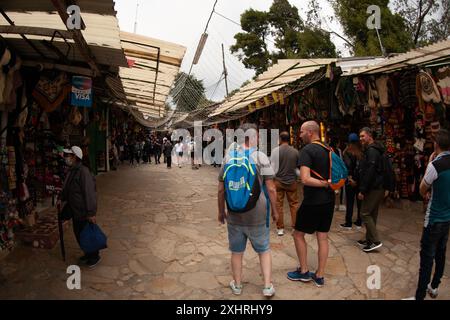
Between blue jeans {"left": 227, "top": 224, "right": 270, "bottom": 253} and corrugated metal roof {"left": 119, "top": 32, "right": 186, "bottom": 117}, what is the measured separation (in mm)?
4282

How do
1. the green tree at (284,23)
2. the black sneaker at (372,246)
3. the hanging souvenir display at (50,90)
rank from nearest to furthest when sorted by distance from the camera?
the black sneaker at (372,246) < the hanging souvenir display at (50,90) < the green tree at (284,23)

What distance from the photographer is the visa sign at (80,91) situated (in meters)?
5.89

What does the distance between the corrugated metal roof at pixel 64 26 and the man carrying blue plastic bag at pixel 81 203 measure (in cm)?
157

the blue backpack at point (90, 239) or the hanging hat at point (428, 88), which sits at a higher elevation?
the hanging hat at point (428, 88)

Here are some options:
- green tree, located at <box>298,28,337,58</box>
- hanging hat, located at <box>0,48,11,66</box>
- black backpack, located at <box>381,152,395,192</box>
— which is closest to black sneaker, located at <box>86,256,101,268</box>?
hanging hat, located at <box>0,48,11,66</box>

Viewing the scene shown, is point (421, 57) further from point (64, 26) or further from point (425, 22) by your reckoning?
point (425, 22)

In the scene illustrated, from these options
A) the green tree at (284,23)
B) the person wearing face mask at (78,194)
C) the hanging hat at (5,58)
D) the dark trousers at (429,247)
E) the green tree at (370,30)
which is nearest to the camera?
the dark trousers at (429,247)

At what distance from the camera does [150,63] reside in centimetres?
765

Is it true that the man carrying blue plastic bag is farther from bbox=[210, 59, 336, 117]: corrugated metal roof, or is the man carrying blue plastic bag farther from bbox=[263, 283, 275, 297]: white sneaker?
bbox=[210, 59, 336, 117]: corrugated metal roof

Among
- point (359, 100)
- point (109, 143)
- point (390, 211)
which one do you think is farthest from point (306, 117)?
point (109, 143)

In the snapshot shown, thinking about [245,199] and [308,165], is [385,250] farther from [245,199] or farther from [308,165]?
[245,199]

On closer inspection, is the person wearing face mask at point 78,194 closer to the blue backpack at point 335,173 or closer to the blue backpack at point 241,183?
the blue backpack at point 241,183

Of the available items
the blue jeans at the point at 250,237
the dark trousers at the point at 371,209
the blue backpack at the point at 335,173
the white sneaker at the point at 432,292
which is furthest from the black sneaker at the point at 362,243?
the blue jeans at the point at 250,237
